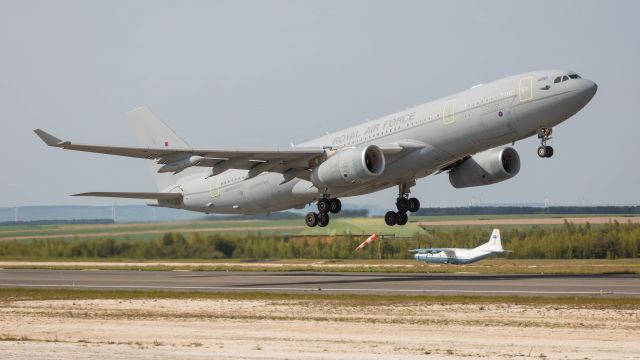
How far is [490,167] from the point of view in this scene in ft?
144

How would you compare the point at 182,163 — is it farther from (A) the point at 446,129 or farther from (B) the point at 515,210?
(B) the point at 515,210

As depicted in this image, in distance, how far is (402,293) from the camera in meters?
32.9

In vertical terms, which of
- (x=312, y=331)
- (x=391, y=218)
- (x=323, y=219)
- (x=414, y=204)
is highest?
(x=414, y=204)

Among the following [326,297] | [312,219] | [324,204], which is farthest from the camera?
[312,219]

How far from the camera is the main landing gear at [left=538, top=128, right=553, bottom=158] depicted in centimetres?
3762

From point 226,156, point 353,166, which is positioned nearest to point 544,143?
point 353,166

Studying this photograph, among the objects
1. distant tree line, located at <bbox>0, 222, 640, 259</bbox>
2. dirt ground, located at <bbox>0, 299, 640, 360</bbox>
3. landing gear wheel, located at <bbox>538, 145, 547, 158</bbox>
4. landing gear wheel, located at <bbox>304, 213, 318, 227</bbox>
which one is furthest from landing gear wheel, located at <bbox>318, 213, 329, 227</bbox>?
dirt ground, located at <bbox>0, 299, 640, 360</bbox>

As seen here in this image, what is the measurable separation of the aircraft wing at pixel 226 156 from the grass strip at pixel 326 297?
6037 mm

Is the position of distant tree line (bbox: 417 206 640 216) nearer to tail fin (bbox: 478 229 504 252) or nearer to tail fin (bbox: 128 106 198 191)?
tail fin (bbox: 478 229 504 252)

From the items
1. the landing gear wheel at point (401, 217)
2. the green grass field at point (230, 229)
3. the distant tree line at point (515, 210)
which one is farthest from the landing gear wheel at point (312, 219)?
the distant tree line at point (515, 210)

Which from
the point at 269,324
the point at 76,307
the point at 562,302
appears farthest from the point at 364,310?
the point at 76,307

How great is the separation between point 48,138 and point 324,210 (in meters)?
13.4

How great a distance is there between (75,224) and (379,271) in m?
30.2

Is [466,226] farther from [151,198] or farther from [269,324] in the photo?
[269,324]
